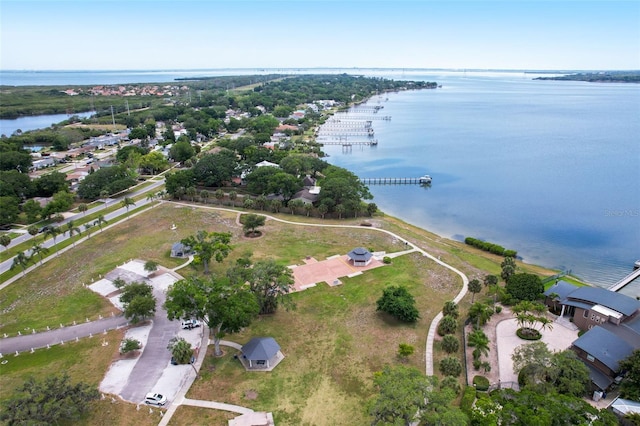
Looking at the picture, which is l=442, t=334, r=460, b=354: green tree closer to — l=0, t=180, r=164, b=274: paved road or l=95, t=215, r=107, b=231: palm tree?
l=95, t=215, r=107, b=231: palm tree

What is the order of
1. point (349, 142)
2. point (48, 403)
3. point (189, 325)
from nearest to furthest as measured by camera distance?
point (48, 403), point (189, 325), point (349, 142)

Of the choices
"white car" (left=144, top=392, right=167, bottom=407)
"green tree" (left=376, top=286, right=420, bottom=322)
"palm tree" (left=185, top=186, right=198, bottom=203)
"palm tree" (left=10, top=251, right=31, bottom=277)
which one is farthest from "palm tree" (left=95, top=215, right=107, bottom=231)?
"green tree" (left=376, top=286, right=420, bottom=322)

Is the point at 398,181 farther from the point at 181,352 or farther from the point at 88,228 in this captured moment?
the point at 181,352

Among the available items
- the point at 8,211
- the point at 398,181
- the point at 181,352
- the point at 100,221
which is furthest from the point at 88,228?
the point at 398,181

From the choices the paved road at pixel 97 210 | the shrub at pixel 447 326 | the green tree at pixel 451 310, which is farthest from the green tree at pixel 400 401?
the paved road at pixel 97 210

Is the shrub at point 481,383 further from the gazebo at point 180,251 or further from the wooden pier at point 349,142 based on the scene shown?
the wooden pier at point 349,142
